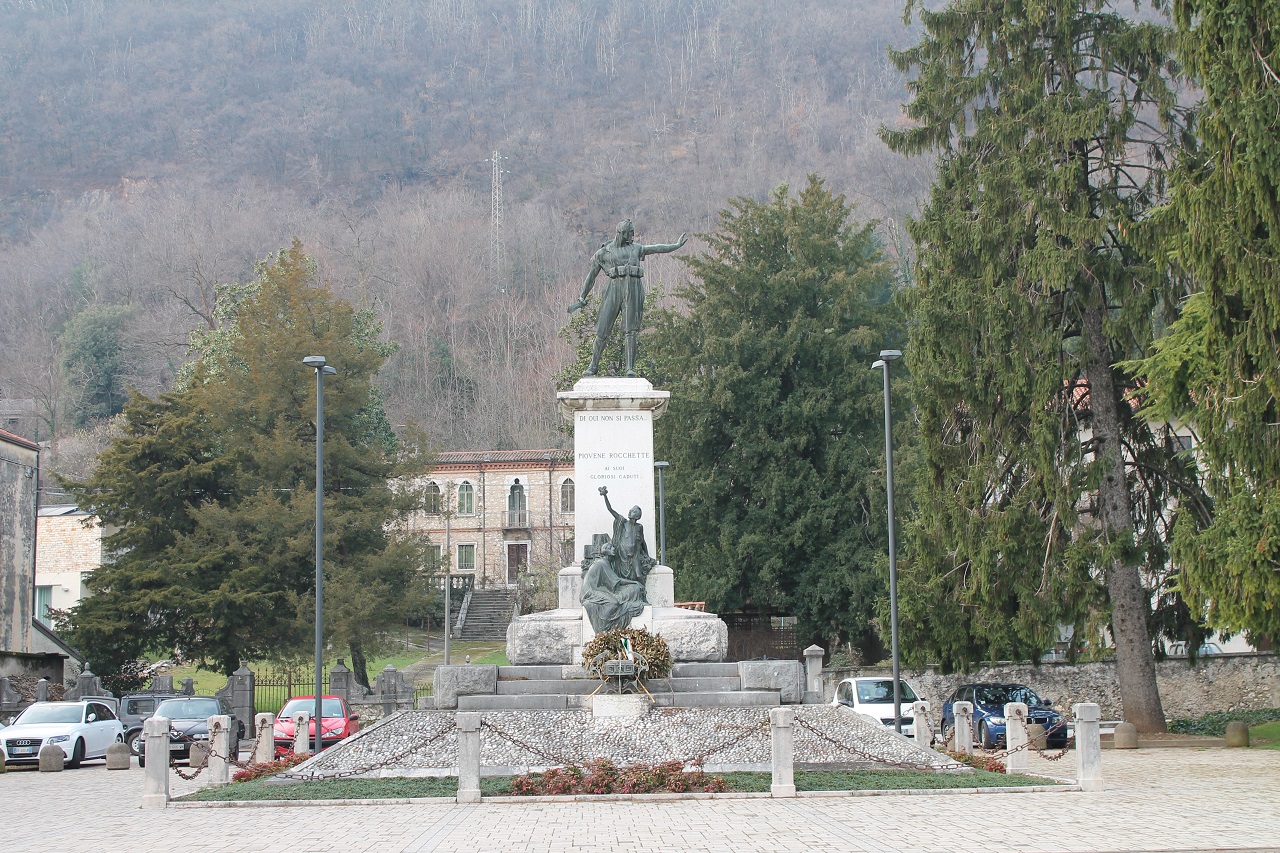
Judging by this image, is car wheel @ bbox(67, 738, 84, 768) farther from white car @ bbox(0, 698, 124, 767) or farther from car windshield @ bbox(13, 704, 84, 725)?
car windshield @ bbox(13, 704, 84, 725)

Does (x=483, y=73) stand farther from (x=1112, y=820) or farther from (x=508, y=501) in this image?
(x=1112, y=820)

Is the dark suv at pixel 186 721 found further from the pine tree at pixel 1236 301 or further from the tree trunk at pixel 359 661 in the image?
the pine tree at pixel 1236 301

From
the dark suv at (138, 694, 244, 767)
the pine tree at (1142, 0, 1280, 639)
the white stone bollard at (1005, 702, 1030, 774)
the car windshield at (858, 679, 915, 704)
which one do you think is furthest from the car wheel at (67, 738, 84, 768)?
the pine tree at (1142, 0, 1280, 639)

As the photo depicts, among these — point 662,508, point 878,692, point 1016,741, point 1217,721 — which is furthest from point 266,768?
point 1217,721

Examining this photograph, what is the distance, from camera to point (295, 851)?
11.3 m

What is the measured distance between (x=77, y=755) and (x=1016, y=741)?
17294 millimetres

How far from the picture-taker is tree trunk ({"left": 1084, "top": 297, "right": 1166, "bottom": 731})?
2509cm

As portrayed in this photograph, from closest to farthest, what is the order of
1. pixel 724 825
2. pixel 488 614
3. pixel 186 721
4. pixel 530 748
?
pixel 724 825 → pixel 530 748 → pixel 186 721 → pixel 488 614

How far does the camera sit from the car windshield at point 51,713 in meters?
25.7

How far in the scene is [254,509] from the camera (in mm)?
35406

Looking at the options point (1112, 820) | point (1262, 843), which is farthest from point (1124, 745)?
point (1262, 843)

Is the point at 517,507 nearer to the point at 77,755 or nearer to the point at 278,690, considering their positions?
the point at 278,690

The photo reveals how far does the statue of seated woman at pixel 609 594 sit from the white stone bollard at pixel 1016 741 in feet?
17.5

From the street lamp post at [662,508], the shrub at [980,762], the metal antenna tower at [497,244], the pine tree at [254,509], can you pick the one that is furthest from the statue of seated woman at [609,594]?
the metal antenna tower at [497,244]
